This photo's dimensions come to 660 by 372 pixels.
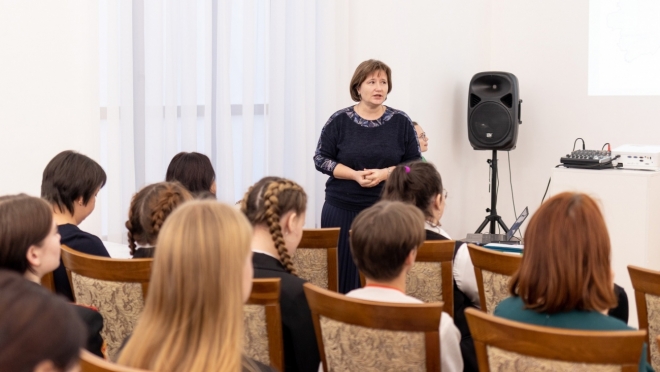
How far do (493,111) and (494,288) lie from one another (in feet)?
12.3

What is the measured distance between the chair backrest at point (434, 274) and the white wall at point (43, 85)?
1.95 metres

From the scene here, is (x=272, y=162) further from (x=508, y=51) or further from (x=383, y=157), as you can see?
(x=508, y=51)

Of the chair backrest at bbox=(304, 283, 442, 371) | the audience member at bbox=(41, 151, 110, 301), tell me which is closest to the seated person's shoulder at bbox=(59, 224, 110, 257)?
the audience member at bbox=(41, 151, 110, 301)

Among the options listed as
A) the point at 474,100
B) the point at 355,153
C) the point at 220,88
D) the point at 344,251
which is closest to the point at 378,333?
the point at 344,251

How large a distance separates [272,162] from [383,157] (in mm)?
1276

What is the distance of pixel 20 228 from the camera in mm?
1868

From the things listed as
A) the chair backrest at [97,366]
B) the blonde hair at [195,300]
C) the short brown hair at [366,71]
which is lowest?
the chair backrest at [97,366]

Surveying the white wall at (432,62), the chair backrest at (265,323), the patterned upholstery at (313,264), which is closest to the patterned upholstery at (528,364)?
the chair backrest at (265,323)

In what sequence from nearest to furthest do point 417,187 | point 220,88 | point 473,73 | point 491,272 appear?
point 491,272 → point 417,187 → point 220,88 → point 473,73

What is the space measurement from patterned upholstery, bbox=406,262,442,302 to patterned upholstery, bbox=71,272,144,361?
908 mm

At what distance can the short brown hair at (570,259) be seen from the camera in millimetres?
1728

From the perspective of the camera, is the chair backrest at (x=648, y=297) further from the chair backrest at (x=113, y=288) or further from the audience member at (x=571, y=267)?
the chair backrest at (x=113, y=288)

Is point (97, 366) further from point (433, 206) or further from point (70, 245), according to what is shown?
point (433, 206)

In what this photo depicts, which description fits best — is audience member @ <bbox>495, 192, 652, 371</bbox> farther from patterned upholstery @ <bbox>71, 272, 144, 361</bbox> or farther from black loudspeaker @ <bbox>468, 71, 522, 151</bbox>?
black loudspeaker @ <bbox>468, 71, 522, 151</bbox>
